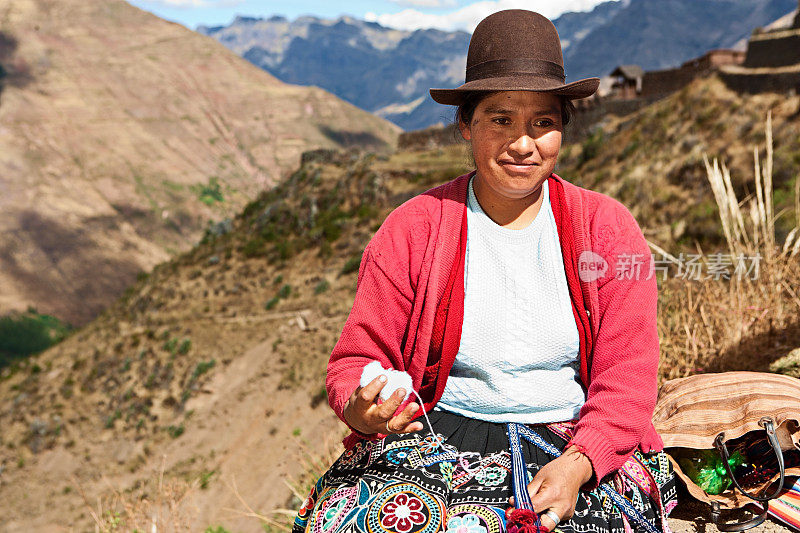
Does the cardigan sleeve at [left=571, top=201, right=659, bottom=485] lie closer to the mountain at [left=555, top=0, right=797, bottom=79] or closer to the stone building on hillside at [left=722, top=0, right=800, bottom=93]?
the stone building on hillside at [left=722, top=0, right=800, bottom=93]

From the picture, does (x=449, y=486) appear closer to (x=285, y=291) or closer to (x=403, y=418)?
(x=403, y=418)

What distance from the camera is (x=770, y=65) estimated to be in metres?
16.9

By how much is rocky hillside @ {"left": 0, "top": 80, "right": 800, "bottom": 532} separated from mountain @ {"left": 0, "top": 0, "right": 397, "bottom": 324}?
1892 inches

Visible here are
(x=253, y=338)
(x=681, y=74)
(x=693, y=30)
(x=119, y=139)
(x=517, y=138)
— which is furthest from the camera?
(x=693, y=30)

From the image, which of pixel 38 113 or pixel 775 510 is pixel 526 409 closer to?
pixel 775 510

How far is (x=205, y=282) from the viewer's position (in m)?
24.5

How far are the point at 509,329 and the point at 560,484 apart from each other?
50cm

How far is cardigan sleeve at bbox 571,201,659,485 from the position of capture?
1.61 meters

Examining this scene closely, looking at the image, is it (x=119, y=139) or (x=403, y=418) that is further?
(x=119, y=139)

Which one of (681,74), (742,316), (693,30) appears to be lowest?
(742,316)

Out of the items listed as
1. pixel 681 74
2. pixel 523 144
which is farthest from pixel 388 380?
pixel 681 74

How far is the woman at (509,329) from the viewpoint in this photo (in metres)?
1.62

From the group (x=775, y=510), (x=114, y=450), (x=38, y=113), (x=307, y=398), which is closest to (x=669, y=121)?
(x=307, y=398)

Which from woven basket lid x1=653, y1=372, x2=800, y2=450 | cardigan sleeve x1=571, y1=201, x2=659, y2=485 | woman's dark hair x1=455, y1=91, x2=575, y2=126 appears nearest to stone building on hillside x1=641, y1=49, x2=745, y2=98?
woven basket lid x1=653, y1=372, x2=800, y2=450
